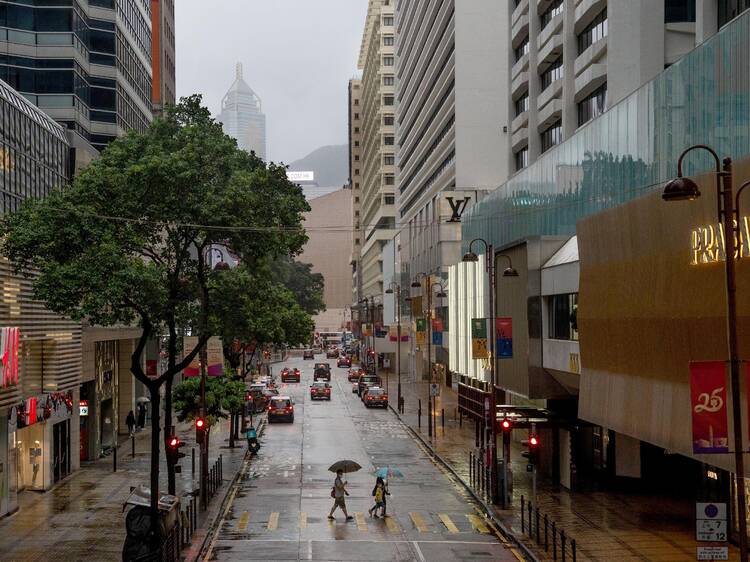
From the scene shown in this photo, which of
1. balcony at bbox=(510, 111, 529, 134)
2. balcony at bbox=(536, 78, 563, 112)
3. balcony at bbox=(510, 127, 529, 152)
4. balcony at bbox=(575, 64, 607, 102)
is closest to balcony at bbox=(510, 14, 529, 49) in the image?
balcony at bbox=(510, 111, 529, 134)

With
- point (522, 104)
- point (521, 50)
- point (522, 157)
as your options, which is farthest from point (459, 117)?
point (521, 50)

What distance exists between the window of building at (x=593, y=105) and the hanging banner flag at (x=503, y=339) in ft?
45.8

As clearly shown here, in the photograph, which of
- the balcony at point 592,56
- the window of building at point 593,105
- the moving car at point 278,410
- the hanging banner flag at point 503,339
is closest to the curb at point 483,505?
the hanging banner flag at point 503,339

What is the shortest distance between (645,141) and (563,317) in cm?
853

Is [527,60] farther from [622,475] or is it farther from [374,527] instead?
[374,527]

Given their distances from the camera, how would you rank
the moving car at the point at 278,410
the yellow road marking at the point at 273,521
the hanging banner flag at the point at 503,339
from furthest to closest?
the moving car at the point at 278,410
the hanging banner flag at the point at 503,339
the yellow road marking at the point at 273,521

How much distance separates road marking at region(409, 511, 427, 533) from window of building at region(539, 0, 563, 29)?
31.7 metres

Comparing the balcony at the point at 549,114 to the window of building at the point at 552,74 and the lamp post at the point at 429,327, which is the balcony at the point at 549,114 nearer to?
the window of building at the point at 552,74

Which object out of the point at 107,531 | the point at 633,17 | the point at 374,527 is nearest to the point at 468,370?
the point at 633,17

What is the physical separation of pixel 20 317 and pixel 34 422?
13.9 feet

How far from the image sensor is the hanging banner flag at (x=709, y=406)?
18578 millimetres

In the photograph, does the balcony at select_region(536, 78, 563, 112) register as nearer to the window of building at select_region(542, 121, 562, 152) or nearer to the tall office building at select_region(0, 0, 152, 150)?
the window of building at select_region(542, 121, 562, 152)

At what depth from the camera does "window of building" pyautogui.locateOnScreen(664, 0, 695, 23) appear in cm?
4347

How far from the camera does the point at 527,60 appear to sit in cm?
6481
